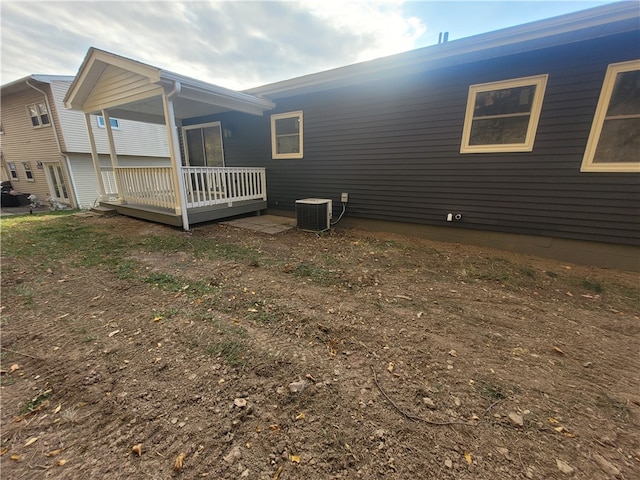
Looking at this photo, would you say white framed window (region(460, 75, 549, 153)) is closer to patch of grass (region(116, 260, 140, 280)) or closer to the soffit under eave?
the soffit under eave

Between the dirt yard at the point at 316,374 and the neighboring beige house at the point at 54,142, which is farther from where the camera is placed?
the neighboring beige house at the point at 54,142

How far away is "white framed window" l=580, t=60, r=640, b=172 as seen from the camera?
11.8 ft

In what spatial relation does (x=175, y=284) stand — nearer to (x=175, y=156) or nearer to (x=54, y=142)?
(x=175, y=156)

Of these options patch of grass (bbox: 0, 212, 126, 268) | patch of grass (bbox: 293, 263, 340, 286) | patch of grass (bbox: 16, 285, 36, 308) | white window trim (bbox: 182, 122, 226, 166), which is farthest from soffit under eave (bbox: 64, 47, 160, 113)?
patch of grass (bbox: 293, 263, 340, 286)

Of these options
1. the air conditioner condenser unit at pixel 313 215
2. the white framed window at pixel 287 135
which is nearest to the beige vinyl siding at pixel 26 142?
the white framed window at pixel 287 135

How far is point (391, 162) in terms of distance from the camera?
18.1 feet

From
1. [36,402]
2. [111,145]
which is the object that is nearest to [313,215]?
[36,402]

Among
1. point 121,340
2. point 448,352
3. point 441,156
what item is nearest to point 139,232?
point 121,340

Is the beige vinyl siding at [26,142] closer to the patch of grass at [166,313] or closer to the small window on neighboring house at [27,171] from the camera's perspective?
the small window on neighboring house at [27,171]

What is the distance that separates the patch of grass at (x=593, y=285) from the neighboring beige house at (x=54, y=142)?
1567 cm

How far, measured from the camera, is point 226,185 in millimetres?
6723

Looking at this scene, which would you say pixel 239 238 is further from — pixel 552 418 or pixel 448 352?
pixel 552 418

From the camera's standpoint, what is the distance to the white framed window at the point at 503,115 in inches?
164

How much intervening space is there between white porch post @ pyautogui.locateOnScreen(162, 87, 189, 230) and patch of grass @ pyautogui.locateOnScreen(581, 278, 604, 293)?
6.72 metres
